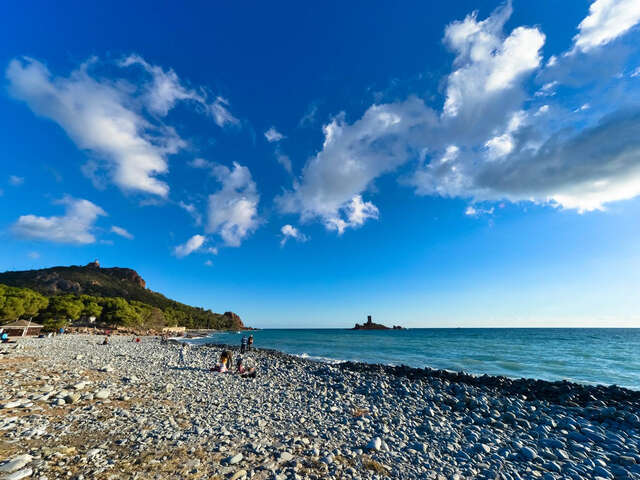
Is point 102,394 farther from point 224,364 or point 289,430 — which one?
point 224,364

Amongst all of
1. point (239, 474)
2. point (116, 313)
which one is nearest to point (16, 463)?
point (239, 474)

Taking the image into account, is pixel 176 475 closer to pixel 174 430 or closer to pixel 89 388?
pixel 174 430

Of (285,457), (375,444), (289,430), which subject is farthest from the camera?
(289,430)

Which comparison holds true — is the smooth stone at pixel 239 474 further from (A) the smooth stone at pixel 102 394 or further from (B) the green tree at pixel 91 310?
(B) the green tree at pixel 91 310

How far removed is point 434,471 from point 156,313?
118 meters

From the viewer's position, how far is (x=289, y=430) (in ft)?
28.0

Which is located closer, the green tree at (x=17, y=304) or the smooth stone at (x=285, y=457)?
the smooth stone at (x=285, y=457)

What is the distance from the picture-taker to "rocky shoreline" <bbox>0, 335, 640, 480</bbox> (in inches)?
236

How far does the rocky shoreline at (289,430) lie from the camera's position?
6000 mm

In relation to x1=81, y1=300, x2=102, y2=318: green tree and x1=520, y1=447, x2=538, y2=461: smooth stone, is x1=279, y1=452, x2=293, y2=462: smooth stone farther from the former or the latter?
x1=81, y1=300, x2=102, y2=318: green tree

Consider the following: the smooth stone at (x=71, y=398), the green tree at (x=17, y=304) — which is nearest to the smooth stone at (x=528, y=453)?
the smooth stone at (x=71, y=398)

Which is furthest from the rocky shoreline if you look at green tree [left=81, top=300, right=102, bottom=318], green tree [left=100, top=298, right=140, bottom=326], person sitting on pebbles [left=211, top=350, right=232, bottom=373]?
Answer: green tree [left=100, top=298, right=140, bottom=326]

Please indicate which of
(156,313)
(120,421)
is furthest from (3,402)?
(156,313)

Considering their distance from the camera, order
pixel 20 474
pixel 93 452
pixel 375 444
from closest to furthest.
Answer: pixel 20 474 → pixel 93 452 → pixel 375 444
